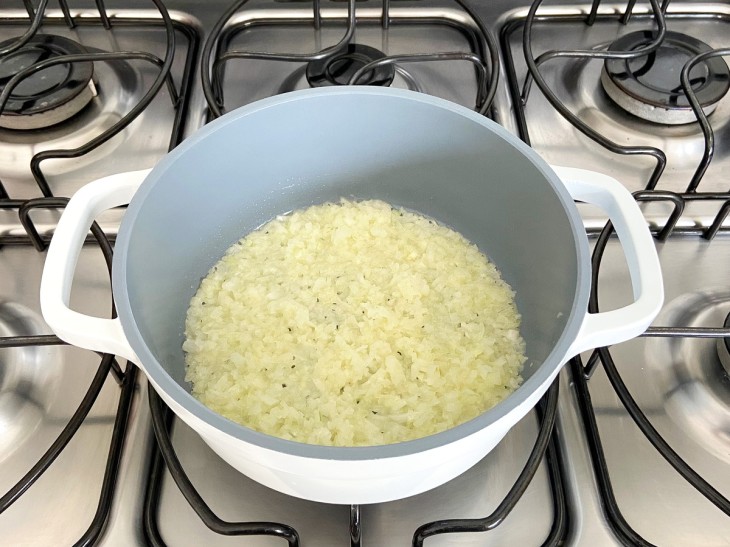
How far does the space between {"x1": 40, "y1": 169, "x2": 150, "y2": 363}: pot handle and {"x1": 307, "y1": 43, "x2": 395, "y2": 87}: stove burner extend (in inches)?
13.6

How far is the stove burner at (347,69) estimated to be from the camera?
78 centimetres

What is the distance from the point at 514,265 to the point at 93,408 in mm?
424

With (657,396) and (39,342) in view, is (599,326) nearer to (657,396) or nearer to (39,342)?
(657,396)

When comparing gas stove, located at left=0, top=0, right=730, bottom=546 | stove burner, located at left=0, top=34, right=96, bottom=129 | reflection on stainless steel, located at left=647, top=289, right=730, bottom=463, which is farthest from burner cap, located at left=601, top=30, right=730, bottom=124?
stove burner, located at left=0, top=34, right=96, bottom=129

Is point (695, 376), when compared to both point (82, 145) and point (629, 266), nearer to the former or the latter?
point (629, 266)

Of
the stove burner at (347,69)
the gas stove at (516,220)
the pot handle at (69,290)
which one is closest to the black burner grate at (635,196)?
the gas stove at (516,220)

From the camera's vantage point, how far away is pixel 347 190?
0.73 metres

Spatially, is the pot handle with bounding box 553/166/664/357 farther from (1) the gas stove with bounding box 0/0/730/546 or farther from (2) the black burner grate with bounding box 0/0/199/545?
(2) the black burner grate with bounding box 0/0/199/545

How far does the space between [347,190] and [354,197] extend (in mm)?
12

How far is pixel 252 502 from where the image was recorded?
21.5 inches

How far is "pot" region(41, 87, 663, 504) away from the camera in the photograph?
421 millimetres

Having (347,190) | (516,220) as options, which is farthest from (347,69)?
(516,220)

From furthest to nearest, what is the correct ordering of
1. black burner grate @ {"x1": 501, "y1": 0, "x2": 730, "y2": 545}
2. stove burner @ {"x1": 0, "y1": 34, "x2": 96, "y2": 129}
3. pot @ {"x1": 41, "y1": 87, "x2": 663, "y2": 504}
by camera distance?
1. stove burner @ {"x1": 0, "y1": 34, "x2": 96, "y2": 129}
2. black burner grate @ {"x1": 501, "y1": 0, "x2": 730, "y2": 545}
3. pot @ {"x1": 41, "y1": 87, "x2": 663, "y2": 504}

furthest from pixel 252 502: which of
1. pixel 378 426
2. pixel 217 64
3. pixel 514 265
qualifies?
pixel 217 64
